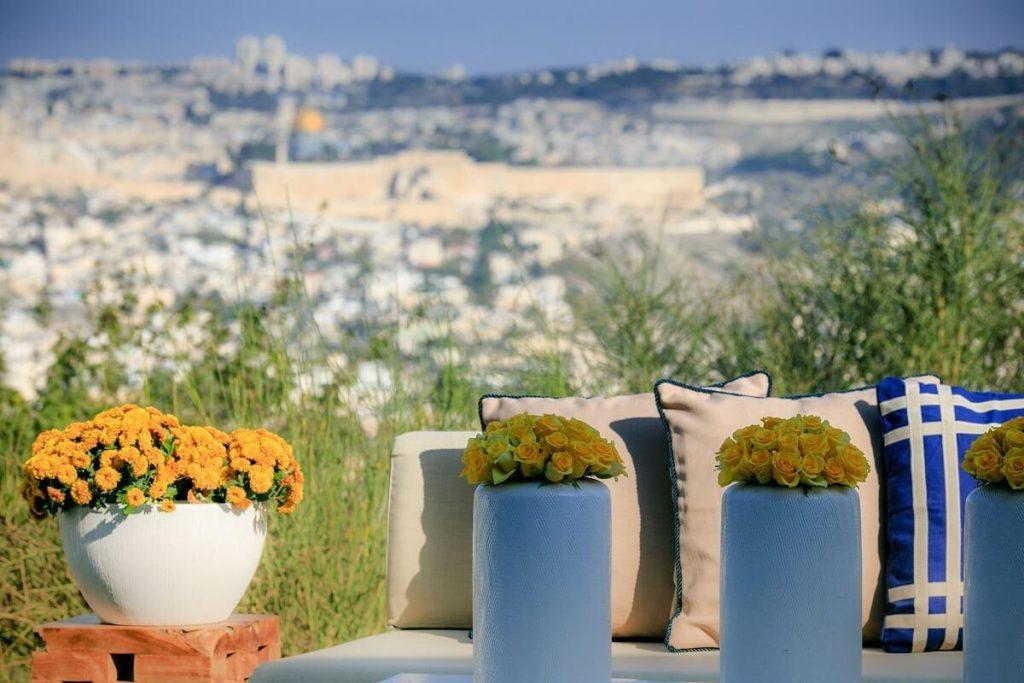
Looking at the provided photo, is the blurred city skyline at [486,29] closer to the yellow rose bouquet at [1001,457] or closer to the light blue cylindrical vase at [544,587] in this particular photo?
the yellow rose bouquet at [1001,457]

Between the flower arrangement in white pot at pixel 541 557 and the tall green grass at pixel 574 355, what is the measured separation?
5.81 ft

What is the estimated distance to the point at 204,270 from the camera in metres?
14.9

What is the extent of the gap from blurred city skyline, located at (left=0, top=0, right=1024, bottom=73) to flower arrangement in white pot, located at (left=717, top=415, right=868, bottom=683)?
15137 millimetres

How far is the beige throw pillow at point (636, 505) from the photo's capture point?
2.25 m

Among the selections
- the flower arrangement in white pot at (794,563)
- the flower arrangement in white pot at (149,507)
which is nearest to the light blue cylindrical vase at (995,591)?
the flower arrangement in white pot at (794,563)

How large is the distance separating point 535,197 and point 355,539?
57.9 feet

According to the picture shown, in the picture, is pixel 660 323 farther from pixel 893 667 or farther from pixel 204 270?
pixel 204 270

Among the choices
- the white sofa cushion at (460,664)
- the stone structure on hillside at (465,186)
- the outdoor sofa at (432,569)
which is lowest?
the white sofa cushion at (460,664)

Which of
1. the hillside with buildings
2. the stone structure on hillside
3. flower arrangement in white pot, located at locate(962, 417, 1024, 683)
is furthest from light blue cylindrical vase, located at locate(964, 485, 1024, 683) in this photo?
the stone structure on hillside

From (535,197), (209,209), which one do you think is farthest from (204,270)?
(535,197)

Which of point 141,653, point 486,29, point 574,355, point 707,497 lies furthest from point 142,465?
point 486,29

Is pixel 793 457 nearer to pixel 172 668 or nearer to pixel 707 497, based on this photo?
pixel 707 497

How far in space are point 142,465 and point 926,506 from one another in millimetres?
1333

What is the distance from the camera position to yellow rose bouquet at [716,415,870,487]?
57.3 inches
